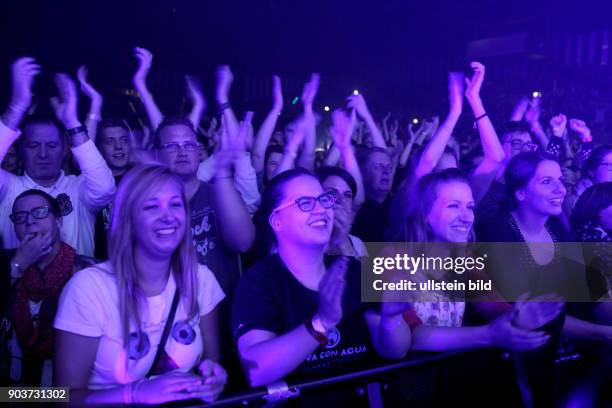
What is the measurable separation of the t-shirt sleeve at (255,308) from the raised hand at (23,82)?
1.50 m

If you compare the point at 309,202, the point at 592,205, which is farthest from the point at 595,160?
the point at 309,202

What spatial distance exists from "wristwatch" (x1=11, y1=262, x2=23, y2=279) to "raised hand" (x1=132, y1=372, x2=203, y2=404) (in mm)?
927

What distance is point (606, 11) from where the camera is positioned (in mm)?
6523

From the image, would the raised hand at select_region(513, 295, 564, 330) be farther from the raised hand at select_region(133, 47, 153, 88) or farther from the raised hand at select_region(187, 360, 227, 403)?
the raised hand at select_region(133, 47, 153, 88)

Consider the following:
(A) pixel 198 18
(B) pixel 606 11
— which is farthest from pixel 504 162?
(A) pixel 198 18

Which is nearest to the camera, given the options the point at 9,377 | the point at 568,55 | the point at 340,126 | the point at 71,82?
the point at 9,377

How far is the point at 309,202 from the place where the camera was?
160 centimetres

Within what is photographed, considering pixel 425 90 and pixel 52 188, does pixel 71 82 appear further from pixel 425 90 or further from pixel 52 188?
pixel 425 90

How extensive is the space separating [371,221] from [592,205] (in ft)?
3.64

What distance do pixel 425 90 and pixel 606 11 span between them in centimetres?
388

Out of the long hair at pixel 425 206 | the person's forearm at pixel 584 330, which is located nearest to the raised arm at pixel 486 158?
the long hair at pixel 425 206

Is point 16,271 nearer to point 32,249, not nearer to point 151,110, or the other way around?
point 32,249

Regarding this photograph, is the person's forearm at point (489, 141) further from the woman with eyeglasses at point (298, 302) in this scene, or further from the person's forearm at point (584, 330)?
the woman with eyeglasses at point (298, 302)

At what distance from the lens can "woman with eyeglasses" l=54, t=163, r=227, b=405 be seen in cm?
122
